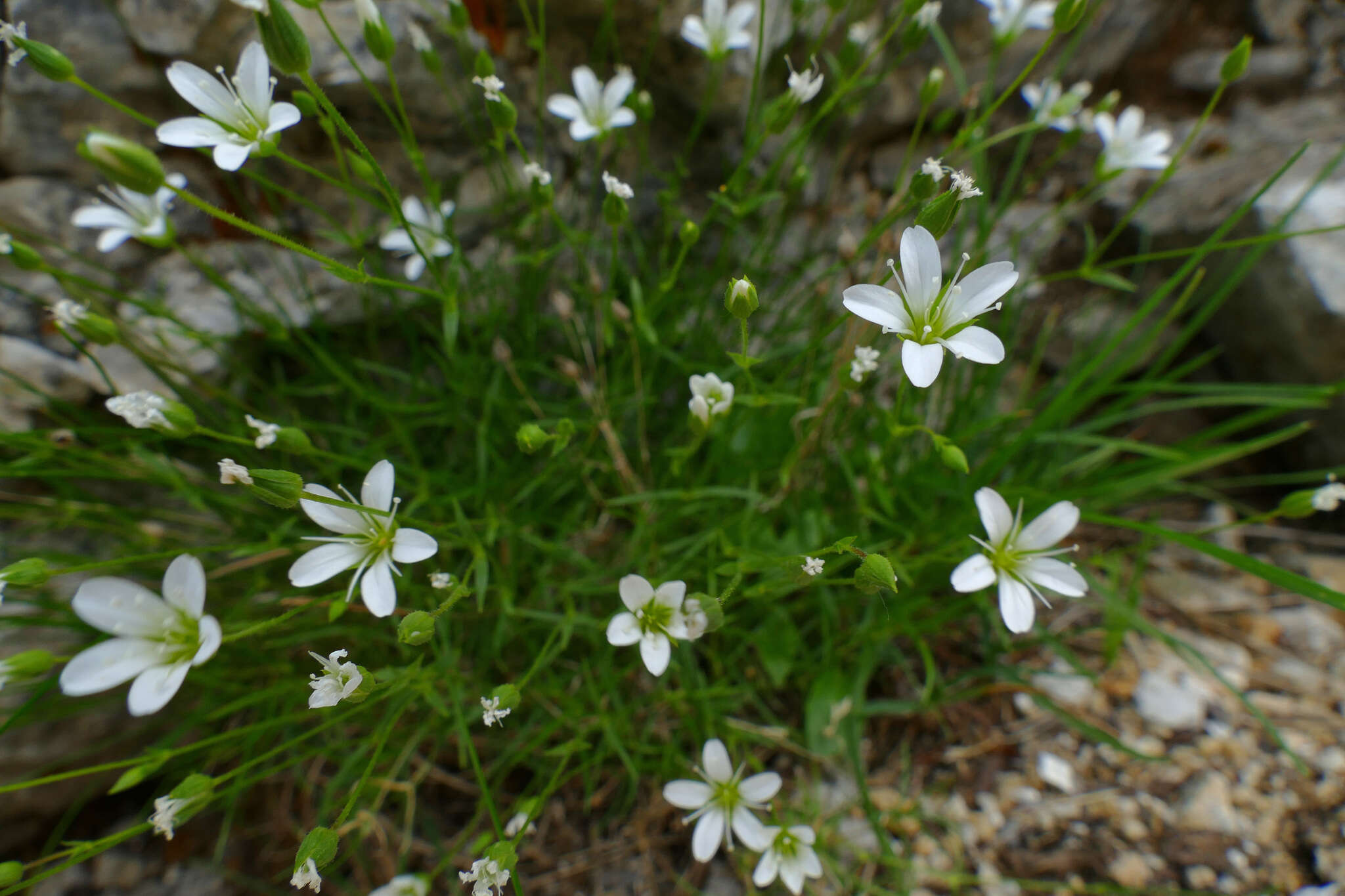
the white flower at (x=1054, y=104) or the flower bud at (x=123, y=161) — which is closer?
the flower bud at (x=123, y=161)

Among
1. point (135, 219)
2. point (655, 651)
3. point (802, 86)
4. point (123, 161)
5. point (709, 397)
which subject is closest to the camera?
point (123, 161)

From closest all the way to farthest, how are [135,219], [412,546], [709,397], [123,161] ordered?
[123,161], [412,546], [709,397], [135,219]

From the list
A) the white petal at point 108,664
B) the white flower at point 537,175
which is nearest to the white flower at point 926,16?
the white flower at point 537,175

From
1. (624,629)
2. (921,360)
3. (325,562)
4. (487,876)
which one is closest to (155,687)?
(325,562)

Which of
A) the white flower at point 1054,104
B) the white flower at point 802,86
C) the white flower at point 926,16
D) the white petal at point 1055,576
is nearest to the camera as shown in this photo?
the white petal at point 1055,576

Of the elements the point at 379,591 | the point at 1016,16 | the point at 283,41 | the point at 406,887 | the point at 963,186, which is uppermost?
the point at 1016,16

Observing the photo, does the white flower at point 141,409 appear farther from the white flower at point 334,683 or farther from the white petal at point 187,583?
the white flower at point 334,683

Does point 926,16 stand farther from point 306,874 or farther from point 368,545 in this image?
point 306,874

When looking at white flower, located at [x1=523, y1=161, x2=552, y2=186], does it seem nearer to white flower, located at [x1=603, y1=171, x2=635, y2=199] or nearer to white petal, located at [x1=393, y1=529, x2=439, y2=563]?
white flower, located at [x1=603, y1=171, x2=635, y2=199]
